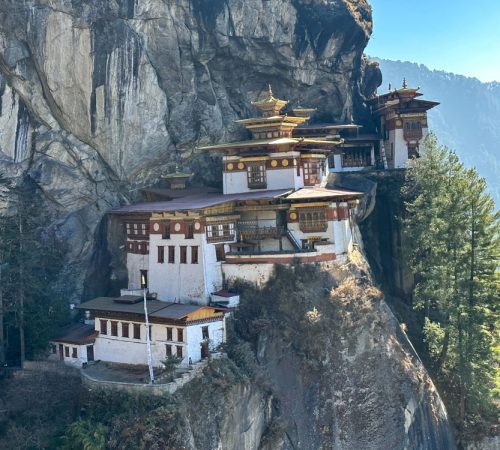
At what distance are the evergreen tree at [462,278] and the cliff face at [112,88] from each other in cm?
1647

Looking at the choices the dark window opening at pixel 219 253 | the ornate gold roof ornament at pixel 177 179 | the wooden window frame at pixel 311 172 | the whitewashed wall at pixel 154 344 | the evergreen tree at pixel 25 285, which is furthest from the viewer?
the ornate gold roof ornament at pixel 177 179

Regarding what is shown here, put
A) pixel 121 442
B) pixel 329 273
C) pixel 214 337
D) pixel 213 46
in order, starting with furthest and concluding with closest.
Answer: pixel 213 46 → pixel 329 273 → pixel 214 337 → pixel 121 442

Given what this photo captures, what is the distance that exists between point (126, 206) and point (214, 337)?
1267 cm

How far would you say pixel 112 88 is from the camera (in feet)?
123

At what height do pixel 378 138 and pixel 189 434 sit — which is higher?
pixel 378 138

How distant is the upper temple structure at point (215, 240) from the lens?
3028 centimetres

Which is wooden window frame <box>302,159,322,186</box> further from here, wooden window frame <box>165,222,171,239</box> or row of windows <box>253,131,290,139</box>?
wooden window frame <box>165,222,171,239</box>

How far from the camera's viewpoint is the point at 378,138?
168 feet

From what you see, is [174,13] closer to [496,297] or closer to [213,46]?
[213,46]

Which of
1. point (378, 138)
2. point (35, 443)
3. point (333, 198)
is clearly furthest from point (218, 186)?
point (35, 443)

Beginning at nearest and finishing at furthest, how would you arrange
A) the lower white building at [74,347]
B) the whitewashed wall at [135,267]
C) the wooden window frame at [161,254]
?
the lower white building at [74,347] → the wooden window frame at [161,254] → the whitewashed wall at [135,267]

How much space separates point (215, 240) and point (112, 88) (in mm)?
11956

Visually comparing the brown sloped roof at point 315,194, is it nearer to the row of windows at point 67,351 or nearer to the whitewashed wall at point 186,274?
the whitewashed wall at point 186,274

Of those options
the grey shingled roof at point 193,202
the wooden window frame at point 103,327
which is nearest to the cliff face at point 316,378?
the grey shingled roof at point 193,202
